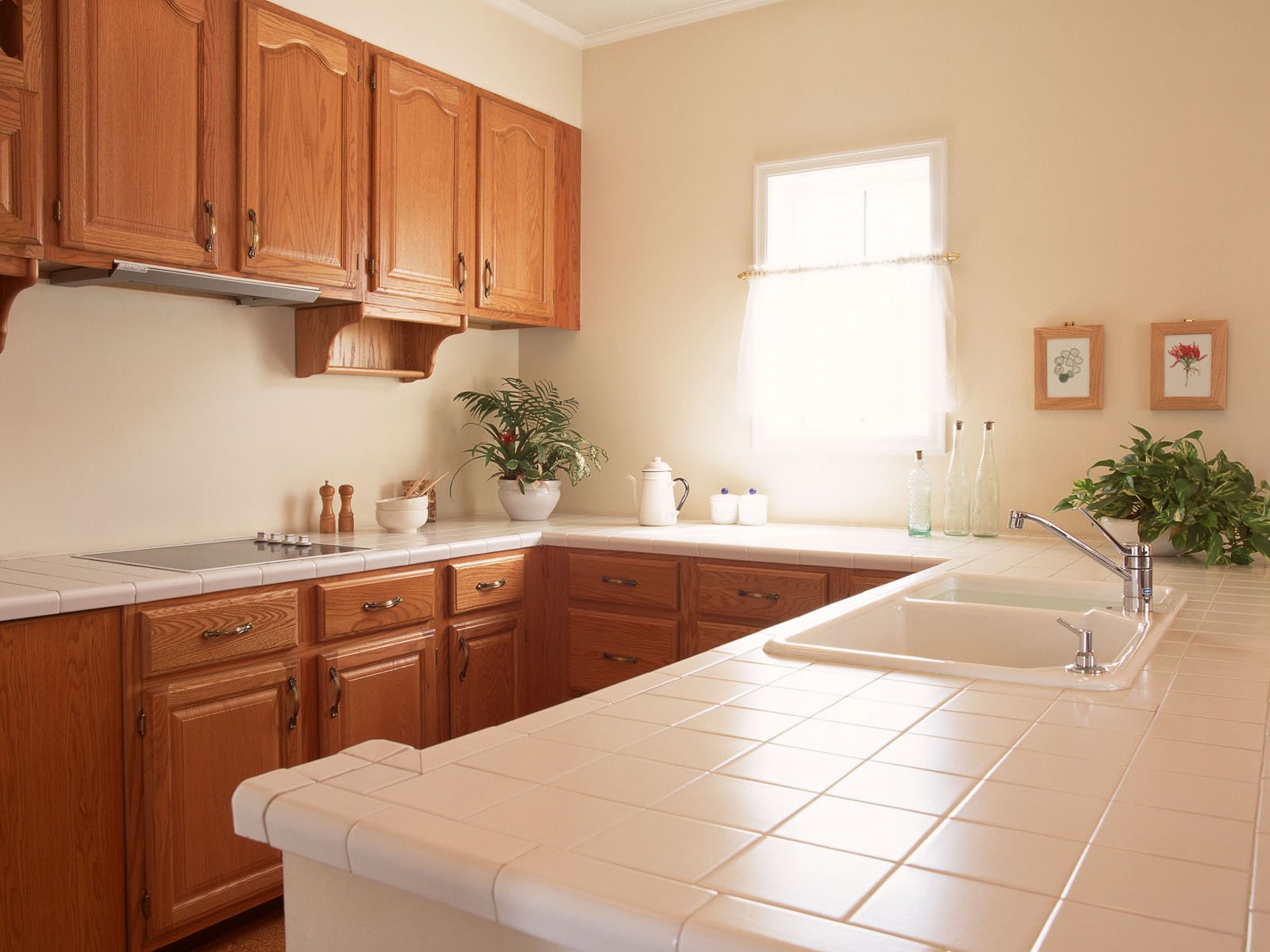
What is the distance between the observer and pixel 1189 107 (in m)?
3.04

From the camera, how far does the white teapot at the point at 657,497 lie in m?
3.67

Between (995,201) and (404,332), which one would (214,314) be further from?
(995,201)

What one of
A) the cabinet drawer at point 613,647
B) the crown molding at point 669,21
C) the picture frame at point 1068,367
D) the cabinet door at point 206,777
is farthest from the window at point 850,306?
the cabinet door at point 206,777

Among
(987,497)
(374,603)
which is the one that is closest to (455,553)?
(374,603)

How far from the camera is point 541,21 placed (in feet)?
13.0

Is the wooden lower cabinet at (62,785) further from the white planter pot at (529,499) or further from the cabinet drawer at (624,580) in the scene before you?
the white planter pot at (529,499)

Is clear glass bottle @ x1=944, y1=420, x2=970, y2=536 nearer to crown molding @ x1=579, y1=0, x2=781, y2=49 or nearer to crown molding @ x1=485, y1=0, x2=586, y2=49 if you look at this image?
crown molding @ x1=579, y1=0, x2=781, y2=49

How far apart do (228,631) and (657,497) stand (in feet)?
5.40

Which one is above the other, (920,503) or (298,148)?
(298,148)

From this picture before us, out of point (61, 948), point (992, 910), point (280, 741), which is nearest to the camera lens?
point (992, 910)

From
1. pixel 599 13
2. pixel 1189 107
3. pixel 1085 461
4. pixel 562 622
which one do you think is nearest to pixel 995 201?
pixel 1189 107

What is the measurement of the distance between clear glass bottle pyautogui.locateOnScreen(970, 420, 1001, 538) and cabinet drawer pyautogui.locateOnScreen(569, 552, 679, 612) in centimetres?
96

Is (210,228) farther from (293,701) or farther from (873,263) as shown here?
(873,263)

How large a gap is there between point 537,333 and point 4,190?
2.21 m
